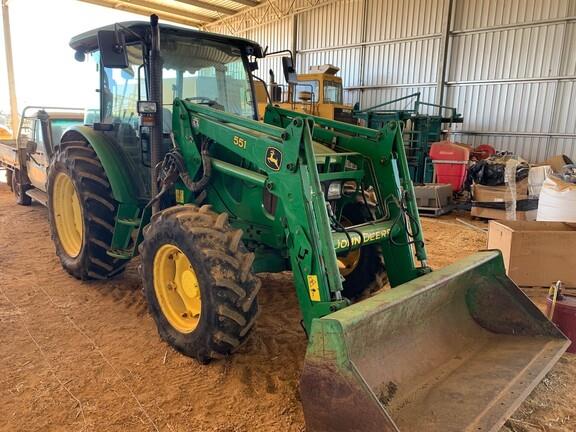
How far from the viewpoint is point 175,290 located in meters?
2.98

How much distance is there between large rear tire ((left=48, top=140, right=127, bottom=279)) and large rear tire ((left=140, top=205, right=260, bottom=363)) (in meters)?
1.07

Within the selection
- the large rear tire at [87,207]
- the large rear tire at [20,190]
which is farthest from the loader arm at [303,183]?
the large rear tire at [20,190]

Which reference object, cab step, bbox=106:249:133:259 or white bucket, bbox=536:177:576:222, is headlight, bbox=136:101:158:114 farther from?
white bucket, bbox=536:177:576:222

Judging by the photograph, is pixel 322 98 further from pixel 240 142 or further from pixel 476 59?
pixel 240 142

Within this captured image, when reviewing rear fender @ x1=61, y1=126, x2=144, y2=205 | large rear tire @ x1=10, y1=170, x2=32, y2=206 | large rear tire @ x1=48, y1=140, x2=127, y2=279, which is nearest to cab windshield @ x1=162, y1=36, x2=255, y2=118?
rear fender @ x1=61, y1=126, x2=144, y2=205

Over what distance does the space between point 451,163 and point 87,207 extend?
6.93m

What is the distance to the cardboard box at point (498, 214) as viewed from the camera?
667 cm

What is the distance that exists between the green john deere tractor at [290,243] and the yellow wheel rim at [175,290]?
1 centimetres

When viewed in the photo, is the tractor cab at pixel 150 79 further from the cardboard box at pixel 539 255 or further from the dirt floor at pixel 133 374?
the cardboard box at pixel 539 255

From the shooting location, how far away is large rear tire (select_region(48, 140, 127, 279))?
3758 mm

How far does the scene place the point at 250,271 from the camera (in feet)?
8.36

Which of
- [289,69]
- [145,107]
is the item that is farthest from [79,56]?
[289,69]

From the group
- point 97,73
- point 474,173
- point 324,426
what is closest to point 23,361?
point 324,426

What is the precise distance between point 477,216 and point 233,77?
5.28 meters
